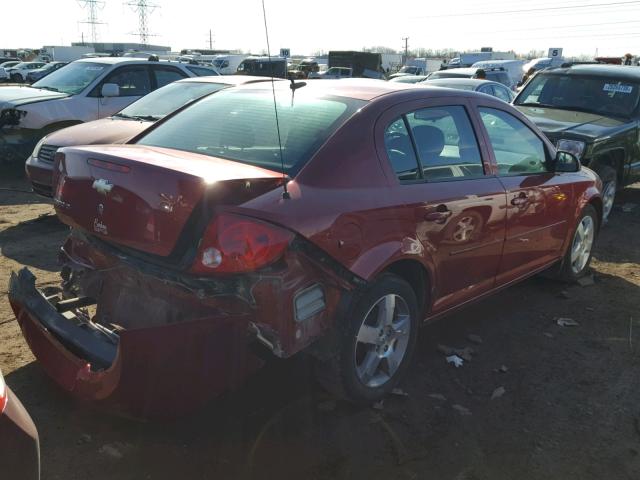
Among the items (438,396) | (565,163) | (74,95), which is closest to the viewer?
(438,396)

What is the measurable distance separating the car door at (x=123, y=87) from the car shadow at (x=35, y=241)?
2732mm

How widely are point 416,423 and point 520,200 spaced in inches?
Result: 71.7

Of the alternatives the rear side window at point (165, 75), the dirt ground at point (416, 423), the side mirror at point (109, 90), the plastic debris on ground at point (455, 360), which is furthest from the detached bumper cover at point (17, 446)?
the rear side window at point (165, 75)

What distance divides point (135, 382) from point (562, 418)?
237cm

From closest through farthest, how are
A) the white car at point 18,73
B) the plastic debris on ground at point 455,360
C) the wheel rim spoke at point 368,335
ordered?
the wheel rim spoke at point 368,335
the plastic debris on ground at point 455,360
the white car at point 18,73

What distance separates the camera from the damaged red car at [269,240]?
2.70 meters

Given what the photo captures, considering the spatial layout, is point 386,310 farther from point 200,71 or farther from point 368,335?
point 200,71

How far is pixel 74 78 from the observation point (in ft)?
31.8

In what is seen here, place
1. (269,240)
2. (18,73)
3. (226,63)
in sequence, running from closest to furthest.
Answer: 1. (269,240)
2. (18,73)
3. (226,63)

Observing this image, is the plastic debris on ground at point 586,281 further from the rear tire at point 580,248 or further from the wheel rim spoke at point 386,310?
→ the wheel rim spoke at point 386,310

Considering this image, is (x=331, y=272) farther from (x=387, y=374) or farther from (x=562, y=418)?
(x=562, y=418)

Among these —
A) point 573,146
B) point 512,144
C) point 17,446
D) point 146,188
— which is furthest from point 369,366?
point 573,146

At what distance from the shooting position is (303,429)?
3158mm

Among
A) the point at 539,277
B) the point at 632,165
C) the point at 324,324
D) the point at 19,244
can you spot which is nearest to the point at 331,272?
the point at 324,324
